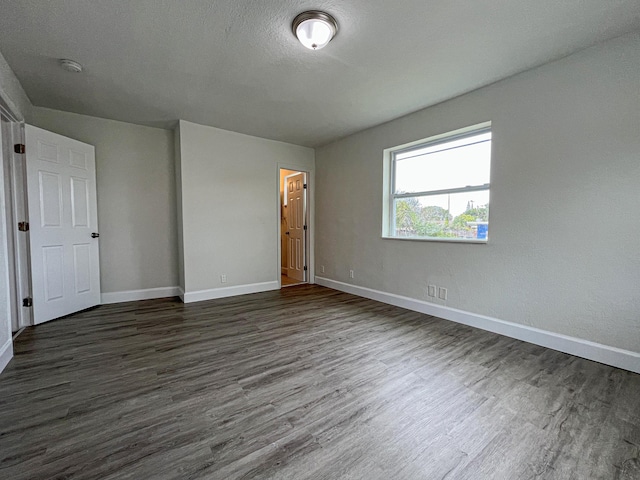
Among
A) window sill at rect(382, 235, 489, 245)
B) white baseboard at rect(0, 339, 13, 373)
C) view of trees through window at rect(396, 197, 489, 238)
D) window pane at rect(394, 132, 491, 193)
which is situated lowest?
white baseboard at rect(0, 339, 13, 373)

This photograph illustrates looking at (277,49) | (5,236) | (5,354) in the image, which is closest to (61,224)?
(5,236)

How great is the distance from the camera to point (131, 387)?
6.21 ft

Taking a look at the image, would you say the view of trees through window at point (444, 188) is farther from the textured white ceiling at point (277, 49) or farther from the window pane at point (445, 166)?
the textured white ceiling at point (277, 49)

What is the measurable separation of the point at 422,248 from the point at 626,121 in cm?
202

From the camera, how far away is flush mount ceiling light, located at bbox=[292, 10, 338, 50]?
6.14 feet

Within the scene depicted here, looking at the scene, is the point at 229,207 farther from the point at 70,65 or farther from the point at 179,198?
the point at 70,65

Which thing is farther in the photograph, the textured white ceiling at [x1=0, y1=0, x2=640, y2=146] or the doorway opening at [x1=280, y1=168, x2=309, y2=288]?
the doorway opening at [x1=280, y1=168, x2=309, y2=288]

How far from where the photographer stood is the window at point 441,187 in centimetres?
301

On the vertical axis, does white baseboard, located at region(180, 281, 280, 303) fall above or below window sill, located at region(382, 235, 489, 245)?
below

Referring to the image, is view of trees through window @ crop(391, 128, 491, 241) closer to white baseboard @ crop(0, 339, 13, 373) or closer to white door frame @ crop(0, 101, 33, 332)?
white baseboard @ crop(0, 339, 13, 373)

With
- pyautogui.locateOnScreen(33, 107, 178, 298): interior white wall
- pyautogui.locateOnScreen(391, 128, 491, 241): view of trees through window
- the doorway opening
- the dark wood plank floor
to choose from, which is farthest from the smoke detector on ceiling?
pyautogui.locateOnScreen(391, 128, 491, 241): view of trees through window

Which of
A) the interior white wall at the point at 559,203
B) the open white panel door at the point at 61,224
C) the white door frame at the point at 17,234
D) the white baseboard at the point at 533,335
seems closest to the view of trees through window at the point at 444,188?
the interior white wall at the point at 559,203

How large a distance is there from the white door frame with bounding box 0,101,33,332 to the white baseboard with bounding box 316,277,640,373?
14.1 feet

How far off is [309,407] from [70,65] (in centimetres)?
345
